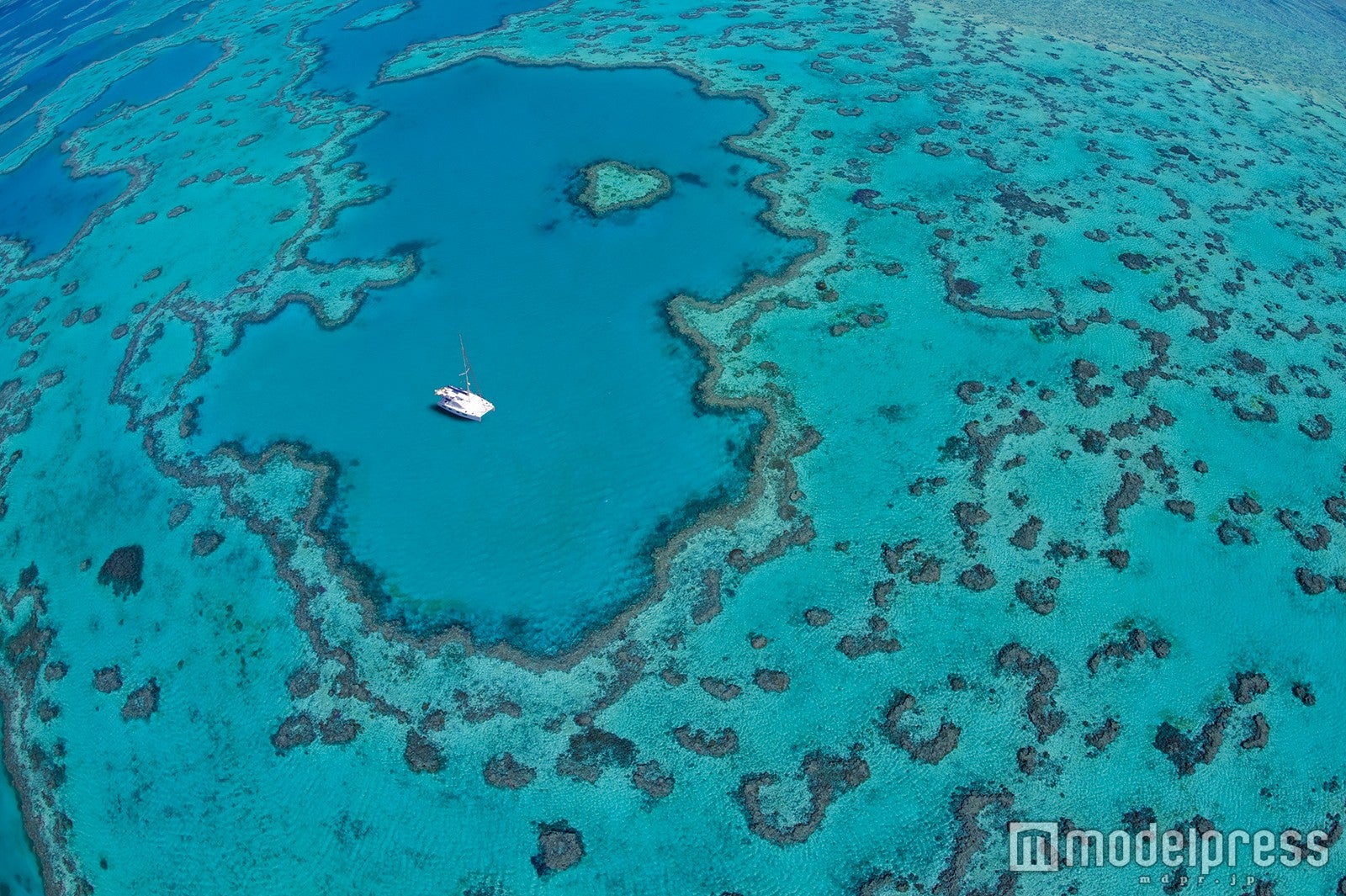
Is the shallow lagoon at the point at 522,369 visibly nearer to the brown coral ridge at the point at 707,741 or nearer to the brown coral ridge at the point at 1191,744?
the brown coral ridge at the point at 707,741


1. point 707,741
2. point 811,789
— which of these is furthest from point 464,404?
point 811,789

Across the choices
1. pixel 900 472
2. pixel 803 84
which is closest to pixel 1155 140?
pixel 803 84

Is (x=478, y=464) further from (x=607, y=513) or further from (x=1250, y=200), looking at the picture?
(x=1250, y=200)

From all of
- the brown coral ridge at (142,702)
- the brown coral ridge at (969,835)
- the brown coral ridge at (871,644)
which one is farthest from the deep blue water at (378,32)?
the brown coral ridge at (969,835)

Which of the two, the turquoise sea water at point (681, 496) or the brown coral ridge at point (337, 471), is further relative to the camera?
the brown coral ridge at point (337, 471)

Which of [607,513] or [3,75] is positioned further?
[3,75]

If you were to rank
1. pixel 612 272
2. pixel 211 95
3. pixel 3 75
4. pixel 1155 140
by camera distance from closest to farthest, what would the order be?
1. pixel 612 272
2. pixel 1155 140
3. pixel 211 95
4. pixel 3 75

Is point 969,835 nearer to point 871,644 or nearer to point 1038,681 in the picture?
point 1038,681
